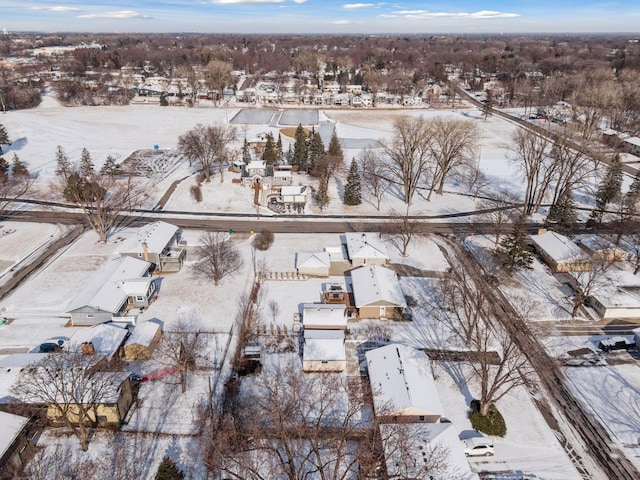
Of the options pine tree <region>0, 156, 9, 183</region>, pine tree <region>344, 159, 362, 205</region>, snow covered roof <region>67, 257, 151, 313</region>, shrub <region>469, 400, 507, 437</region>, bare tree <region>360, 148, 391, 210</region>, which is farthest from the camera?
pine tree <region>0, 156, 9, 183</region>

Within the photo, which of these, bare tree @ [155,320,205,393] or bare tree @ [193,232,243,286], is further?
bare tree @ [193,232,243,286]

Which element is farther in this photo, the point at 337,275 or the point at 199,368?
the point at 337,275

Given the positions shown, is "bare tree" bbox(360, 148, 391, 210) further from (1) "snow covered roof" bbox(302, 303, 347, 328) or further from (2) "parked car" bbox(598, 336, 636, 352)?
(2) "parked car" bbox(598, 336, 636, 352)

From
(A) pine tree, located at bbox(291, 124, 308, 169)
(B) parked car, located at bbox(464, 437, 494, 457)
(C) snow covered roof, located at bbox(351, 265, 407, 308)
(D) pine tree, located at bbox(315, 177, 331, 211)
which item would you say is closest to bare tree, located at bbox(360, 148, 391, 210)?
(D) pine tree, located at bbox(315, 177, 331, 211)

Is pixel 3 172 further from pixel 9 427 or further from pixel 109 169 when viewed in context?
pixel 9 427

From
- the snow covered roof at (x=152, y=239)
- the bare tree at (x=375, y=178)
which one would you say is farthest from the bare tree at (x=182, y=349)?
the bare tree at (x=375, y=178)

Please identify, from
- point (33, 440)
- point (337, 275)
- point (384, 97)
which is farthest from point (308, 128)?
point (33, 440)

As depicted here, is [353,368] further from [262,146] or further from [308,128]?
[308,128]
